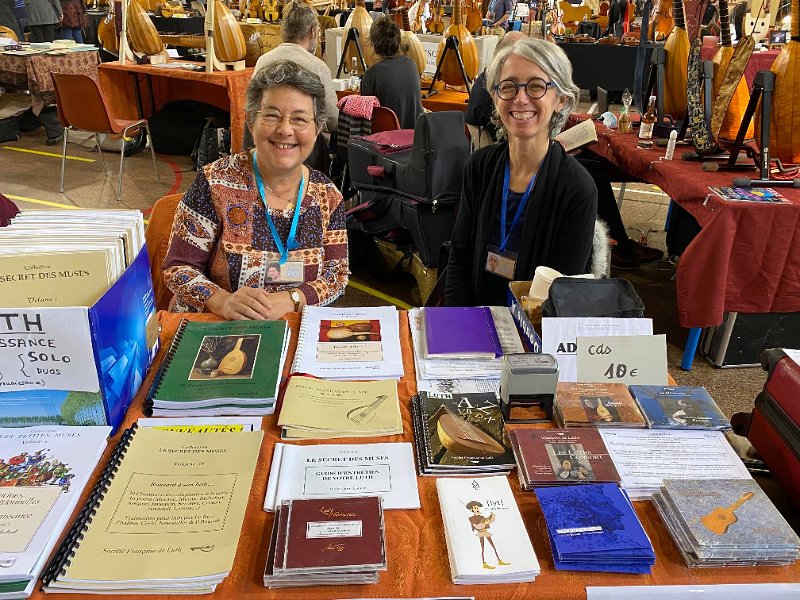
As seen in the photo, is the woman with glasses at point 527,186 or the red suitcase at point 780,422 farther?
the woman with glasses at point 527,186

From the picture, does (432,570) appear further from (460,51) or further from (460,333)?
(460,51)

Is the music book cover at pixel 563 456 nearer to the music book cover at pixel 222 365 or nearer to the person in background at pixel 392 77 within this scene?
the music book cover at pixel 222 365

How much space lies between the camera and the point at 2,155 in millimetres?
6266

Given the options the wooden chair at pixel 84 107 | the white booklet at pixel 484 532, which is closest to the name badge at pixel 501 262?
the white booklet at pixel 484 532

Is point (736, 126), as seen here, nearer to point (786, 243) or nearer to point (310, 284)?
point (786, 243)

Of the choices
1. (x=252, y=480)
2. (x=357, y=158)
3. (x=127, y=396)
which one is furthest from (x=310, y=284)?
(x=357, y=158)

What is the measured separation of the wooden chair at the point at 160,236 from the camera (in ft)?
6.81

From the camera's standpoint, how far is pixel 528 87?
1.96 m

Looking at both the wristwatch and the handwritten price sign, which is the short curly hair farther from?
the handwritten price sign

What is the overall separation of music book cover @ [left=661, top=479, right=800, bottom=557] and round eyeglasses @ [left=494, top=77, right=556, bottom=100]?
52.0 inches

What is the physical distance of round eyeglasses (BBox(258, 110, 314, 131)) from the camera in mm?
1828

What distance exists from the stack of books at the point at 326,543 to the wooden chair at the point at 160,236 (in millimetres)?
A: 1309

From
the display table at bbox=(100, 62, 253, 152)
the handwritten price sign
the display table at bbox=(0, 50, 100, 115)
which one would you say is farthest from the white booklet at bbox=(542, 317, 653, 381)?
the display table at bbox=(0, 50, 100, 115)

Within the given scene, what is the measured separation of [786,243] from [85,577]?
2.66 m
